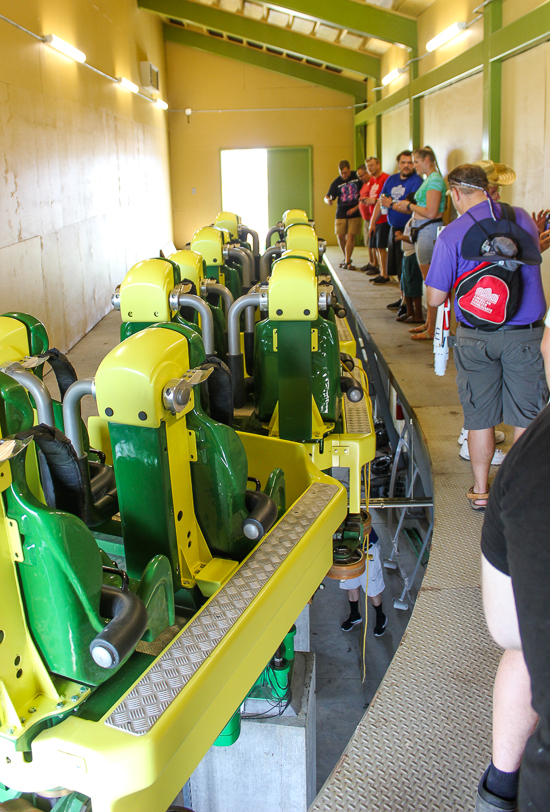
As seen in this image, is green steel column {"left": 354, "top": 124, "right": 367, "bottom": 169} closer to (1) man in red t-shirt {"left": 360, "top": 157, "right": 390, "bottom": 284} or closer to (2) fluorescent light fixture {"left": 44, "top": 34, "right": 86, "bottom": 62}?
(1) man in red t-shirt {"left": 360, "top": 157, "right": 390, "bottom": 284}

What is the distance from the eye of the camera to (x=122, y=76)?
1132cm

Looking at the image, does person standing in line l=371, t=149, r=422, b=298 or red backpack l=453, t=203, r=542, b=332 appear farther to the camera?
person standing in line l=371, t=149, r=422, b=298

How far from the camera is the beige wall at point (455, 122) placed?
693cm

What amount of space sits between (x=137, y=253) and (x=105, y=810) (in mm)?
12002

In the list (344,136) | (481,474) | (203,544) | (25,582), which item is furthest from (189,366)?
(344,136)

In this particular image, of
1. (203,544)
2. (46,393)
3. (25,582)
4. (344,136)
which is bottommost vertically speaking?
(203,544)

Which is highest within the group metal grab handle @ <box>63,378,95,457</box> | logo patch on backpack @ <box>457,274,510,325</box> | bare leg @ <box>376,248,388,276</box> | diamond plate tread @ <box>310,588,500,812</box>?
bare leg @ <box>376,248,388,276</box>

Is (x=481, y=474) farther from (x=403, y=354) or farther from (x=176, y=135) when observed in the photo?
(x=176, y=135)

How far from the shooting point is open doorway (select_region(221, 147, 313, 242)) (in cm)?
1669

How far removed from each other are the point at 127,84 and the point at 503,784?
1229 cm

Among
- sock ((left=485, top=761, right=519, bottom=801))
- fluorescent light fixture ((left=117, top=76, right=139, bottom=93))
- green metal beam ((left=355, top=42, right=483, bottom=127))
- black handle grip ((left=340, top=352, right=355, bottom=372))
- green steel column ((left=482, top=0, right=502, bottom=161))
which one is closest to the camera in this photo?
sock ((left=485, top=761, right=519, bottom=801))

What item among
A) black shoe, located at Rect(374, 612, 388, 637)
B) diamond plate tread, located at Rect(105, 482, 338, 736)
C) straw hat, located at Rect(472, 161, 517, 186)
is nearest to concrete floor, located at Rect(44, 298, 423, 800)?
black shoe, located at Rect(374, 612, 388, 637)

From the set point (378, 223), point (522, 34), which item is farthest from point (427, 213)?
point (378, 223)

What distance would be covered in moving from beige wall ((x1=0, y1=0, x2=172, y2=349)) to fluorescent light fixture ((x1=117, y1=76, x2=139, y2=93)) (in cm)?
13
